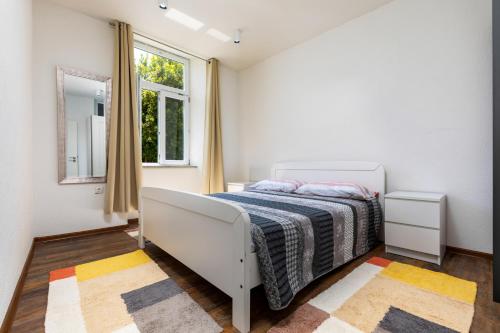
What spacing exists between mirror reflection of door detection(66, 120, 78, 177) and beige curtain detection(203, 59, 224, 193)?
71.9 inches

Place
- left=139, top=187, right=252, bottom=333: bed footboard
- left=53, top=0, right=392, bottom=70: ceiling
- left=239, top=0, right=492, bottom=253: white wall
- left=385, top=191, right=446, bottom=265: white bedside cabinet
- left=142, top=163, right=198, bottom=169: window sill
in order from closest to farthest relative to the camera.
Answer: left=139, top=187, right=252, bottom=333: bed footboard < left=385, top=191, right=446, bottom=265: white bedside cabinet < left=239, top=0, right=492, bottom=253: white wall < left=53, top=0, right=392, bottom=70: ceiling < left=142, top=163, right=198, bottom=169: window sill

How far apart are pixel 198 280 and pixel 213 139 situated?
9.03 ft

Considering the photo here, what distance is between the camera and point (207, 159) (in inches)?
163

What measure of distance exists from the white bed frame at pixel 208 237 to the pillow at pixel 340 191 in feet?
1.08

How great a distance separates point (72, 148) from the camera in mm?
2982

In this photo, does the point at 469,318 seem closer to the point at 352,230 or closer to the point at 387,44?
the point at 352,230

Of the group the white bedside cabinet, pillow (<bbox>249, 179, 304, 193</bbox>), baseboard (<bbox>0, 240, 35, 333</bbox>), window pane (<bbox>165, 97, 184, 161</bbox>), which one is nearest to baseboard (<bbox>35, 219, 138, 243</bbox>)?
baseboard (<bbox>0, 240, 35, 333</bbox>)

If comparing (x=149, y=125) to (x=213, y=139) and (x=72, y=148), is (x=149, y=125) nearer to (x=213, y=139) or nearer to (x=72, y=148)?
(x=213, y=139)

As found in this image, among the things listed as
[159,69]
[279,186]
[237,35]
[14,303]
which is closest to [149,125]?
[159,69]

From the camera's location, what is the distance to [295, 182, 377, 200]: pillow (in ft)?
8.20

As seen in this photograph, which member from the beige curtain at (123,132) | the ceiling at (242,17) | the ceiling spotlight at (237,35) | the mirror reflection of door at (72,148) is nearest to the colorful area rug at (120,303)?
the beige curtain at (123,132)

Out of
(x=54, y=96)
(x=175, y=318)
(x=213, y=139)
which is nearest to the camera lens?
(x=175, y=318)

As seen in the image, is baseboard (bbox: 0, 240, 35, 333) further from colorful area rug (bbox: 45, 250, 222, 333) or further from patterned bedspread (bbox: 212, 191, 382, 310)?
patterned bedspread (bbox: 212, 191, 382, 310)

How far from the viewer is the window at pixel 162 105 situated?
3.88 metres
